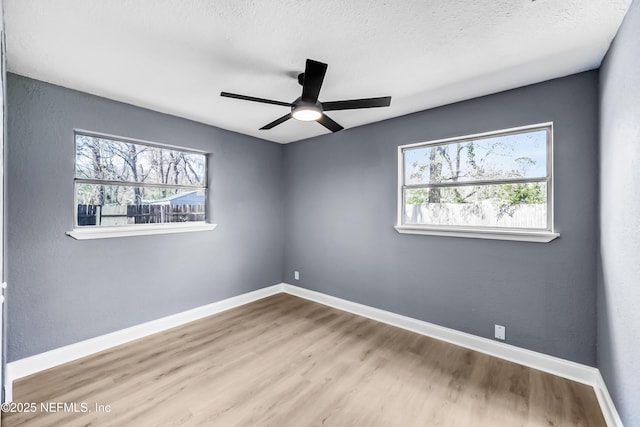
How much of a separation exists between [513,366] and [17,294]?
13.9 ft

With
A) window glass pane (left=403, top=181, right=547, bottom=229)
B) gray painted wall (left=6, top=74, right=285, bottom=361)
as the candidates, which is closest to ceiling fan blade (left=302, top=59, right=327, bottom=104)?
window glass pane (left=403, top=181, right=547, bottom=229)

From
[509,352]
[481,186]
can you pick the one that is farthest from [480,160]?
[509,352]

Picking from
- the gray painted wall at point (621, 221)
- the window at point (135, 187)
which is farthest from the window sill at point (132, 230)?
the gray painted wall at point (621, 221)

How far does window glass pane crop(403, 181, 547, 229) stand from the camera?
239cm

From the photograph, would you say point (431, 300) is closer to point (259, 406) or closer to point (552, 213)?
point (552, 213)

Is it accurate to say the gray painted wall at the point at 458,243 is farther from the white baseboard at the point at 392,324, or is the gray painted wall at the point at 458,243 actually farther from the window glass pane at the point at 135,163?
the window glass pane at the point at 135,163

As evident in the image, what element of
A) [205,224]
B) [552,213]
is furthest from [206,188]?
[552,213]

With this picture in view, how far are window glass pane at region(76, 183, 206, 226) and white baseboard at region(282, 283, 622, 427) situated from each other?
7.82 ft

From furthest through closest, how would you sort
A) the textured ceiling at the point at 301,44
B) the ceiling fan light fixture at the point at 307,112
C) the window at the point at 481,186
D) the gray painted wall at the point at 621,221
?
the window at the point at 481,186 → the ceiling fan light fixture at the point at 307,112 → the textured ceiling at the point at 301,44 → the gray painted wall at the point at 621,221

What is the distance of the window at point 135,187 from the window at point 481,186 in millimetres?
2601

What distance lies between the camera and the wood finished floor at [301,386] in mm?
1786

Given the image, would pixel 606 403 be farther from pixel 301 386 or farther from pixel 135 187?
pixel 135 187

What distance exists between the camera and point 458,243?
2.73 metres

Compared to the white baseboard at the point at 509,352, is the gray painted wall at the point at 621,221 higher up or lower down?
higher up
